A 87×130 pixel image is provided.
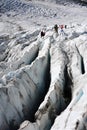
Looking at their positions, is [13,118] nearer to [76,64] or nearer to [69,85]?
[69,85]

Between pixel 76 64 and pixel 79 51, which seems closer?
pixel 76 64

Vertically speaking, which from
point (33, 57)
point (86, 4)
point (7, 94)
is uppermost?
point (7, 94)

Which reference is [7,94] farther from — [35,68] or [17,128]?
[35,68]

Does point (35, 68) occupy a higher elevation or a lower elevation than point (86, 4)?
higher

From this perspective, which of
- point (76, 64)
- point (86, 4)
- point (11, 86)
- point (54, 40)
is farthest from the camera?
point (86, 4)

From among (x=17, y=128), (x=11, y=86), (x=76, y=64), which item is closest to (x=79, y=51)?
(x=76, y=64)

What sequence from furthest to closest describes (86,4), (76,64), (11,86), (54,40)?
(86,4) → (54,40) → (76,64) → (11,86)

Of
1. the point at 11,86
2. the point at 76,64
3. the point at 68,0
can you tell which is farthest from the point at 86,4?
the point at 11,86
